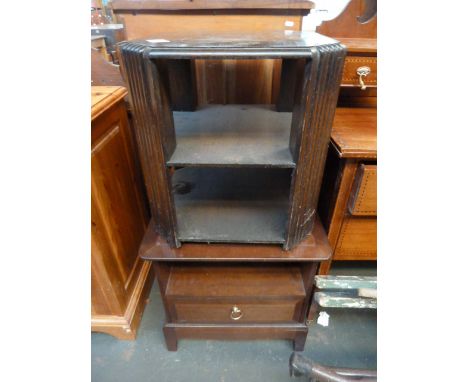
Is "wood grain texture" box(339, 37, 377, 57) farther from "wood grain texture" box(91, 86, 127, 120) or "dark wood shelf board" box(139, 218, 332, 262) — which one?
"wood grain texture" box(91, 86, 127, 120)

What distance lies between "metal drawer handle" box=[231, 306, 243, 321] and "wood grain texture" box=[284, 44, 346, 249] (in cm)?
37

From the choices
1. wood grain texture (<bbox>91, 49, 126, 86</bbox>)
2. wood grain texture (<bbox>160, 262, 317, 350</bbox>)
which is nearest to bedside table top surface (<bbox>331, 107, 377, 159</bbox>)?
wood grain texture (<bbox>160, 262, 317, 350</bbox>)

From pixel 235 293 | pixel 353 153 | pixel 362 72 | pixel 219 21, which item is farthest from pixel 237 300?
pixel 219 21

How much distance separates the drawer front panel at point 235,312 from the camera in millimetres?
993

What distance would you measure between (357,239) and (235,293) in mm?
509

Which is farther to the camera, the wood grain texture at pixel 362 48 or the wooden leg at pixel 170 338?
the wooden leg at pixel 170 338

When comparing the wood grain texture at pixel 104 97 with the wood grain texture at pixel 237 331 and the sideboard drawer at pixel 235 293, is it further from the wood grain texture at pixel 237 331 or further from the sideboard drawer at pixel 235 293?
the wood grain texture at pixel 237 331

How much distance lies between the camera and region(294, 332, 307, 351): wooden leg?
106 centimetres

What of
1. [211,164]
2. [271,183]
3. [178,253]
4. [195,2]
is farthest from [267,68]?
[178,253]

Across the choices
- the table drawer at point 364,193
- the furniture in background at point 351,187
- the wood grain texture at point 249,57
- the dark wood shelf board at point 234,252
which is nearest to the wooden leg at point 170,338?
the dark wood shelf board at point 234,252

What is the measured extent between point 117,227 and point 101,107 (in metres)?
0.45

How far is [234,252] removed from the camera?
2.81 ft

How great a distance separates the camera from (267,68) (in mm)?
1129
